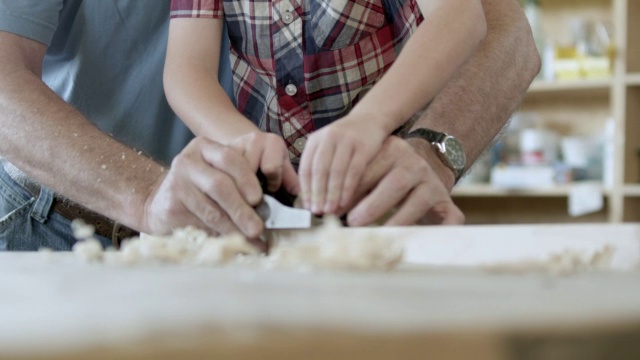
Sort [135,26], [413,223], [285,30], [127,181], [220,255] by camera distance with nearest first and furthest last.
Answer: [220,255], [413,223], [127,181], [285,30], [135,26]

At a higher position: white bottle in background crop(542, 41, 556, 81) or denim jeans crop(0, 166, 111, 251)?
denim jeans crop(0, 166, 111, 251)

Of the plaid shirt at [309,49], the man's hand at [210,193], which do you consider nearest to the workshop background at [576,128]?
the plaid shirt at [309,49]

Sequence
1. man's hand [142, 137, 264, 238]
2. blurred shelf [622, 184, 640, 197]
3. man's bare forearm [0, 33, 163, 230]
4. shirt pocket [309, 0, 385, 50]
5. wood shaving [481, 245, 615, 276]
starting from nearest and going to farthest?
wood shaving [481, 245, 615, 276]
man's hand [142, 137, 264, 238]
man's bare forearm [0, 33, 163, 230]
shirt pocket [309, 0, 385, 50]
blurred shelf [622, 184, 640, 197]

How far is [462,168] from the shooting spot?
3.48 feet

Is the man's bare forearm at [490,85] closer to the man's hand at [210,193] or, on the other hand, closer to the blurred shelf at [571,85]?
the man's hand at [210,193]

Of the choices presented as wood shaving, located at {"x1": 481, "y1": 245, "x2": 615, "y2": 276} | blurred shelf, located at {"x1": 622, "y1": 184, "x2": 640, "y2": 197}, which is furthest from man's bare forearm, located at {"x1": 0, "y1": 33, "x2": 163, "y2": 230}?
blurred shelf, located at {"x1": 622, "y1": 184, "x2": 640, "y2": 197}

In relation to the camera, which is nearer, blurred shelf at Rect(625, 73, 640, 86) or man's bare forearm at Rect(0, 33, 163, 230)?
man's bare forearm at Rect(0, 33, 163, 230)

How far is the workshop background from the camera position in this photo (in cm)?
259

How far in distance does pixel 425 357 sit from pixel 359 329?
23 millimetres

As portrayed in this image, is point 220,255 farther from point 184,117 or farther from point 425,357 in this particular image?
point 184,117

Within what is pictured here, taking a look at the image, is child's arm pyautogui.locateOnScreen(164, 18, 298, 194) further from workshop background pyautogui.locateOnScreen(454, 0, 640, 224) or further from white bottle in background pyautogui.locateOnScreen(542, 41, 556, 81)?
white bottle in background pyautogui.locateOnScreen(542, 41, 556, 81)

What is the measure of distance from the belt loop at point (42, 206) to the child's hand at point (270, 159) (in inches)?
17.9

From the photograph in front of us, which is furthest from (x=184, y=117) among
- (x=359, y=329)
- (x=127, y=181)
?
(x=359, y=329)

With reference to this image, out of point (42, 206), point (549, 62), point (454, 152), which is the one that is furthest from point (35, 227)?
point (549, 62)
